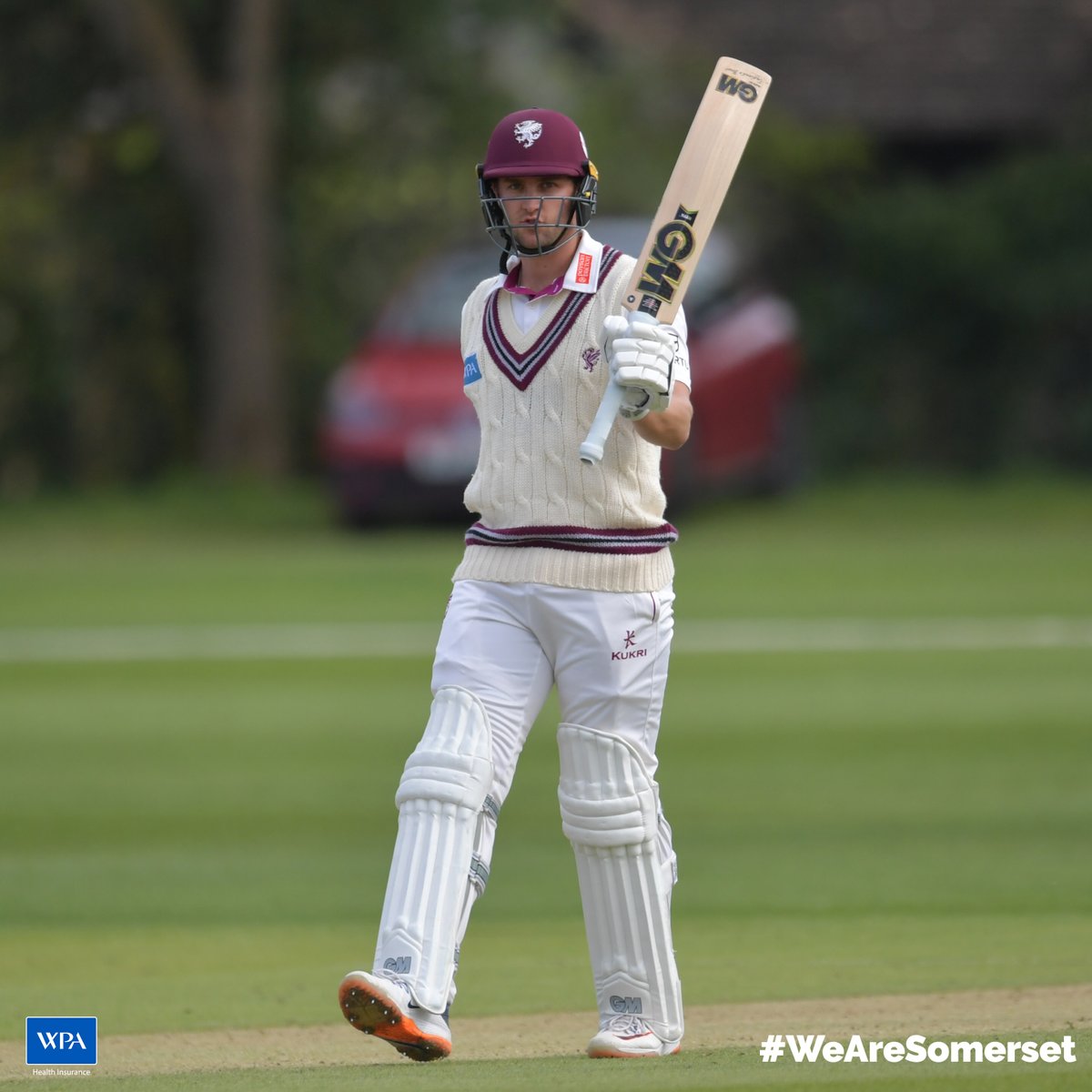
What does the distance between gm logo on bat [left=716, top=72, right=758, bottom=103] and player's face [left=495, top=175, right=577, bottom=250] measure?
40 centimetres

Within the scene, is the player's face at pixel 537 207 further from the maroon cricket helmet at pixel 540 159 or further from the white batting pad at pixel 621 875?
the white batting pad at pixel 621 875

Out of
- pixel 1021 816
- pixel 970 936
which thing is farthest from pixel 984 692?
pixel 970 936

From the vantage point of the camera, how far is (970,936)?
6.25 m

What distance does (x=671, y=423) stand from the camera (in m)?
4.57

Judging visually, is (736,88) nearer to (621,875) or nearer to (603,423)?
(603,423)

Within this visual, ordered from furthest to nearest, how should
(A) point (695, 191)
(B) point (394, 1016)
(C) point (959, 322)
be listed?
1. (C) point (959, 322)
2. (A) point (695, 191)
3. (B) point (394, 1016)

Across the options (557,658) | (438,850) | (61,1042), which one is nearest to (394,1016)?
(438,850)

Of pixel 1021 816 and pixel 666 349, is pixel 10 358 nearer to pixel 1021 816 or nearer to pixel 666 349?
pixel 1021 816

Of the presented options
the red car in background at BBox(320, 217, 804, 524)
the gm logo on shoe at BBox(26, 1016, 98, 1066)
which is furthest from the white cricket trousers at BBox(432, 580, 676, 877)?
the red car in background at BBox(320, 217, 804, 524)

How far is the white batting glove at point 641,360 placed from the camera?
444 centimetres

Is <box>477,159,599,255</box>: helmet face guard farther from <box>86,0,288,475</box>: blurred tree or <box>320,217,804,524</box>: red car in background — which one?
<box>86,0,288,475</box>: blurred tree

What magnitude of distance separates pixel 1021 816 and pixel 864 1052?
3.64m

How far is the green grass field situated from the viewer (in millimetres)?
5605

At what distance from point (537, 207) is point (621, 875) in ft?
4.32
